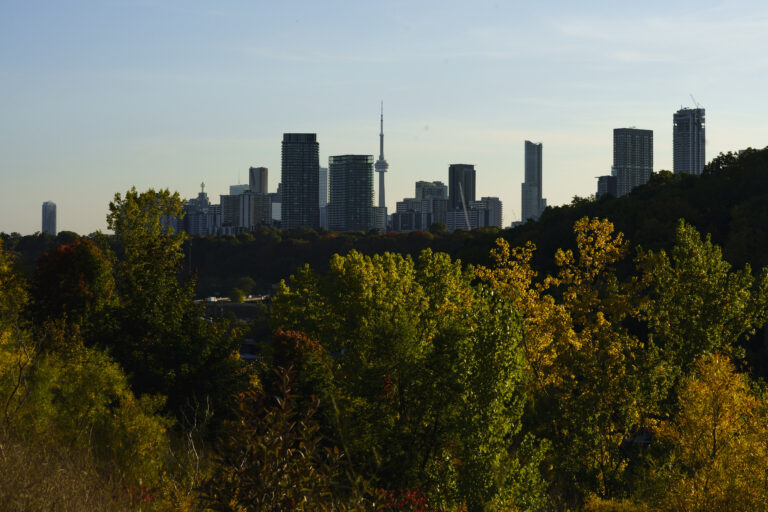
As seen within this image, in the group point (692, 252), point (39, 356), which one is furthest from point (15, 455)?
point (692, 252)

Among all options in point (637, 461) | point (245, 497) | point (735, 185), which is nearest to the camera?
point (245, 497)

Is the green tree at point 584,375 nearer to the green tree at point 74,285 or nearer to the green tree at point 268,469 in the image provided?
the green tree at point 268,469

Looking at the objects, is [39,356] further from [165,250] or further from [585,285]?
[585,285]

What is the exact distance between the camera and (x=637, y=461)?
25.3m

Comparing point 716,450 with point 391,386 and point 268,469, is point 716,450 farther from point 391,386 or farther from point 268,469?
point 268,469

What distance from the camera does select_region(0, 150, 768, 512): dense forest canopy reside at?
445 inches

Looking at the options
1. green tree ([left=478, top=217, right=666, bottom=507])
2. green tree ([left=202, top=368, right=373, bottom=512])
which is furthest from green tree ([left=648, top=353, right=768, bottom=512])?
green tree ([left=202, top=368, right=373, bottom=512])

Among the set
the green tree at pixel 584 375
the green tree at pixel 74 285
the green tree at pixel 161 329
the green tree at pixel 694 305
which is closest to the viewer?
A: the green tree at pixel 584 375

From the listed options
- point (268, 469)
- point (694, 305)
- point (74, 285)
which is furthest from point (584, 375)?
point (74, 285)

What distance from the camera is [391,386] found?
2384 centimetres

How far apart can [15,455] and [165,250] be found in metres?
25.7

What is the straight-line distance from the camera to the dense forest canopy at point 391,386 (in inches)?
445

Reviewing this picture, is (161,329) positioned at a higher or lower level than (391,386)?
higher

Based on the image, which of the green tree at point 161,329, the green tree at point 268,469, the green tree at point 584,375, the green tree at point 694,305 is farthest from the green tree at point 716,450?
the green tree at point 161,329
